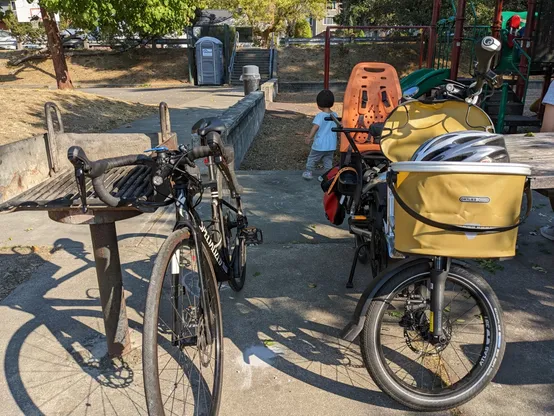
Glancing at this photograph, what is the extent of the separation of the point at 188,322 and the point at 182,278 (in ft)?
0.72

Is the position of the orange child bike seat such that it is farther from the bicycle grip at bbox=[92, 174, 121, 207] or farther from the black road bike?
the bicycle grip at bbox=[92, 174, 121, 207]

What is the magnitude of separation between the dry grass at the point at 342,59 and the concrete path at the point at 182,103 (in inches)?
144

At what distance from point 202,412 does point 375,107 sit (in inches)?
175

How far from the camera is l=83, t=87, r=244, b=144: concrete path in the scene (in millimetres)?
10836

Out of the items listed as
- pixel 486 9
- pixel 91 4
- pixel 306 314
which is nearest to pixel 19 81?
pixel 91 4

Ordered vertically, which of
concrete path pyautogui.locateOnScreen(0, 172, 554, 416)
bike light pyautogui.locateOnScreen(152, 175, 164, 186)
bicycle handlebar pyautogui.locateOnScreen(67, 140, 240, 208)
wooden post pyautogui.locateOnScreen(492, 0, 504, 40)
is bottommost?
concrete path pyautogui.locateOnScreen(0, 172, 554, 416)

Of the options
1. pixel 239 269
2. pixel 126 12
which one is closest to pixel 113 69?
pixel 126 12

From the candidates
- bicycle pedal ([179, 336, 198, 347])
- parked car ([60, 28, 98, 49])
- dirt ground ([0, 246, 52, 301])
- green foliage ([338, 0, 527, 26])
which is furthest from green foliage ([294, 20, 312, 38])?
bicycle pedal ([179, 336, 198, 347])

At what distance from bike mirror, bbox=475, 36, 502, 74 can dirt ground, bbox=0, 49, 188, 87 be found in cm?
2303

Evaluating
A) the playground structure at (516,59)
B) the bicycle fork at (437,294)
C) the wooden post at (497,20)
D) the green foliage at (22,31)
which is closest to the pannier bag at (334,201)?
the bicycle fork at (437,294)

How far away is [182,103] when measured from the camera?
52.1ft

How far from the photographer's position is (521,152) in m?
3.02

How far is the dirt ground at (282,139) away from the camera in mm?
8094

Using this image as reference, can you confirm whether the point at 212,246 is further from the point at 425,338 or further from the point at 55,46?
the point at 55,46
